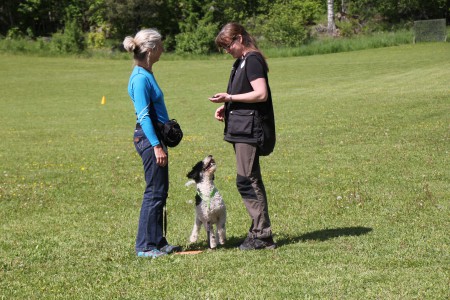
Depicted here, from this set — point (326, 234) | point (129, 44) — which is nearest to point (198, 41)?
point (326, 234)

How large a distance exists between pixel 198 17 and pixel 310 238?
5735 centimetres

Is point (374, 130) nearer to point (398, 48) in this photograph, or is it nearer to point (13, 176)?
point (13, 176)

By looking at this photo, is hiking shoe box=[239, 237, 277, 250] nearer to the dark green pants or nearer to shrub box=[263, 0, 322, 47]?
the dark green pants

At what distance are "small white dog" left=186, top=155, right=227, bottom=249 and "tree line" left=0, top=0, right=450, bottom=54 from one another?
49719 millimetres

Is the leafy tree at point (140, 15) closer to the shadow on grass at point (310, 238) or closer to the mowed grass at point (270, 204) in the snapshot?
the mowed grass at point (270, 204)

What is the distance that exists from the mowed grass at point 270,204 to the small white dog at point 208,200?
299mm

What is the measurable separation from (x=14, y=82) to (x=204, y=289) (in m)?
36.4

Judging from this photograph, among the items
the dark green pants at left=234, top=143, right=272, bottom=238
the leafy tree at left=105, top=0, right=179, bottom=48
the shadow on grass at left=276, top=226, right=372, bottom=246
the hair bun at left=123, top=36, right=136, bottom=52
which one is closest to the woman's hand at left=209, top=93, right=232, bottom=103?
the dark green pants at left=234, top=143, right=272, bottom=238

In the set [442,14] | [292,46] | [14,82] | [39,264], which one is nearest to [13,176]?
[39,264]

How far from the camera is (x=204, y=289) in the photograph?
5.77 meters

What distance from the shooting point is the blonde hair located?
22.1 feet

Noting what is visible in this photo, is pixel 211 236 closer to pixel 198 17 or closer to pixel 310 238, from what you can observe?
pixel 310 238

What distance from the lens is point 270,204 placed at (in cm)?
1004

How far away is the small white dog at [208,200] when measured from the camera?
7.28 meters
